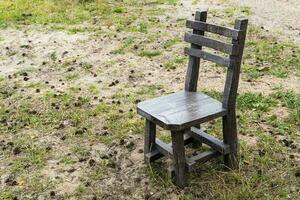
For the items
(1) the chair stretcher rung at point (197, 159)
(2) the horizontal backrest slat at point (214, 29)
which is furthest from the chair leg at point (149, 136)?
(2) the horizontal backrest slat at point (214, 29)

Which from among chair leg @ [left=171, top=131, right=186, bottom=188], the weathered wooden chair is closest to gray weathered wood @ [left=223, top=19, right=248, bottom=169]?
the weathered wooden chair

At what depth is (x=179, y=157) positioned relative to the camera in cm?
442

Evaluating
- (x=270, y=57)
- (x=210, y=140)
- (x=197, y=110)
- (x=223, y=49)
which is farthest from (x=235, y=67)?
(x=270, y=57)

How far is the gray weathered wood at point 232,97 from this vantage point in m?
4.20

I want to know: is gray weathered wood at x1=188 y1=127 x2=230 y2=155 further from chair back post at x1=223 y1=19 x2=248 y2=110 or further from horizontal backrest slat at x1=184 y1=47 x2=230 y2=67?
horizontal backrest slat at x1=184 y1=47 x2=230 y2=67

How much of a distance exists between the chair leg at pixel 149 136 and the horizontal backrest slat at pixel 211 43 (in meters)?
0.97

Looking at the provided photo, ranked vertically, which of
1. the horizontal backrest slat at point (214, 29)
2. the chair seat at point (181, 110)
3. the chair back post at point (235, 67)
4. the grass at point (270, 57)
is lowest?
the grass at point (270, 57)

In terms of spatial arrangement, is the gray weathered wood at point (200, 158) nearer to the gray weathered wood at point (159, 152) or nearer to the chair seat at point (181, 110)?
the gray weathered wood at point (159, 152)

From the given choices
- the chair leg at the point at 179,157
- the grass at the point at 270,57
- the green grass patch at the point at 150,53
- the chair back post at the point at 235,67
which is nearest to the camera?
the chair back post at the point at 235,67

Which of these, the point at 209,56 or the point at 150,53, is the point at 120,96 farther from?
the point at 209,56

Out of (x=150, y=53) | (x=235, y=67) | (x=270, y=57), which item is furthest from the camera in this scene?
(x=150, y=53)

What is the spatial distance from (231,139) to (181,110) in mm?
647

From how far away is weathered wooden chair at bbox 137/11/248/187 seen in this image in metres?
4.24

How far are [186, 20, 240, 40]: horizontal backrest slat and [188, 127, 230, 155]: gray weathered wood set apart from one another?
1147mm
